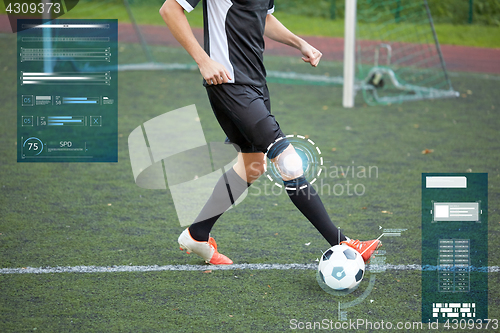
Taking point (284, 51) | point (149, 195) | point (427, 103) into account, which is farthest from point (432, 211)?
point (284, 51)

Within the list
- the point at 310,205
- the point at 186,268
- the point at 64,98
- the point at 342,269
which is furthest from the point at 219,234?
the point at 64,98

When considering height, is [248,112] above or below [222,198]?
above

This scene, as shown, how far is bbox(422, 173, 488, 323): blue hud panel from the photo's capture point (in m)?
2.79

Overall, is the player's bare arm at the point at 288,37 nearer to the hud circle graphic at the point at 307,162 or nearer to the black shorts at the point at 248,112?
the black shorts at the point at 248,112

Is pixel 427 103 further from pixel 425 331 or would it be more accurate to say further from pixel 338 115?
pixel 425 331

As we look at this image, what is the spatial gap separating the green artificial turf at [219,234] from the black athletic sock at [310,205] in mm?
298

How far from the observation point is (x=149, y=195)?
14.9 feet

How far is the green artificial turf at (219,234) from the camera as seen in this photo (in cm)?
272

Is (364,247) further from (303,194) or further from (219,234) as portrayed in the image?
(219,234)

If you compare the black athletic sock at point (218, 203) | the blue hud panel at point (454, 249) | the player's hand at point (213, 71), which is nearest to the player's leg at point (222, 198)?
the black athletic sock at point (218, 203)

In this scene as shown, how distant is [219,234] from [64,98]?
520cm

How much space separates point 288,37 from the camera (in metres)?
3.26

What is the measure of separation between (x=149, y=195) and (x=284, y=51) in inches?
376

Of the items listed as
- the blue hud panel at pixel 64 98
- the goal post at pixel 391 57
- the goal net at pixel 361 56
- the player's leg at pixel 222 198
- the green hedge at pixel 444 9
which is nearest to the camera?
the player's leg at pixel 222 198
